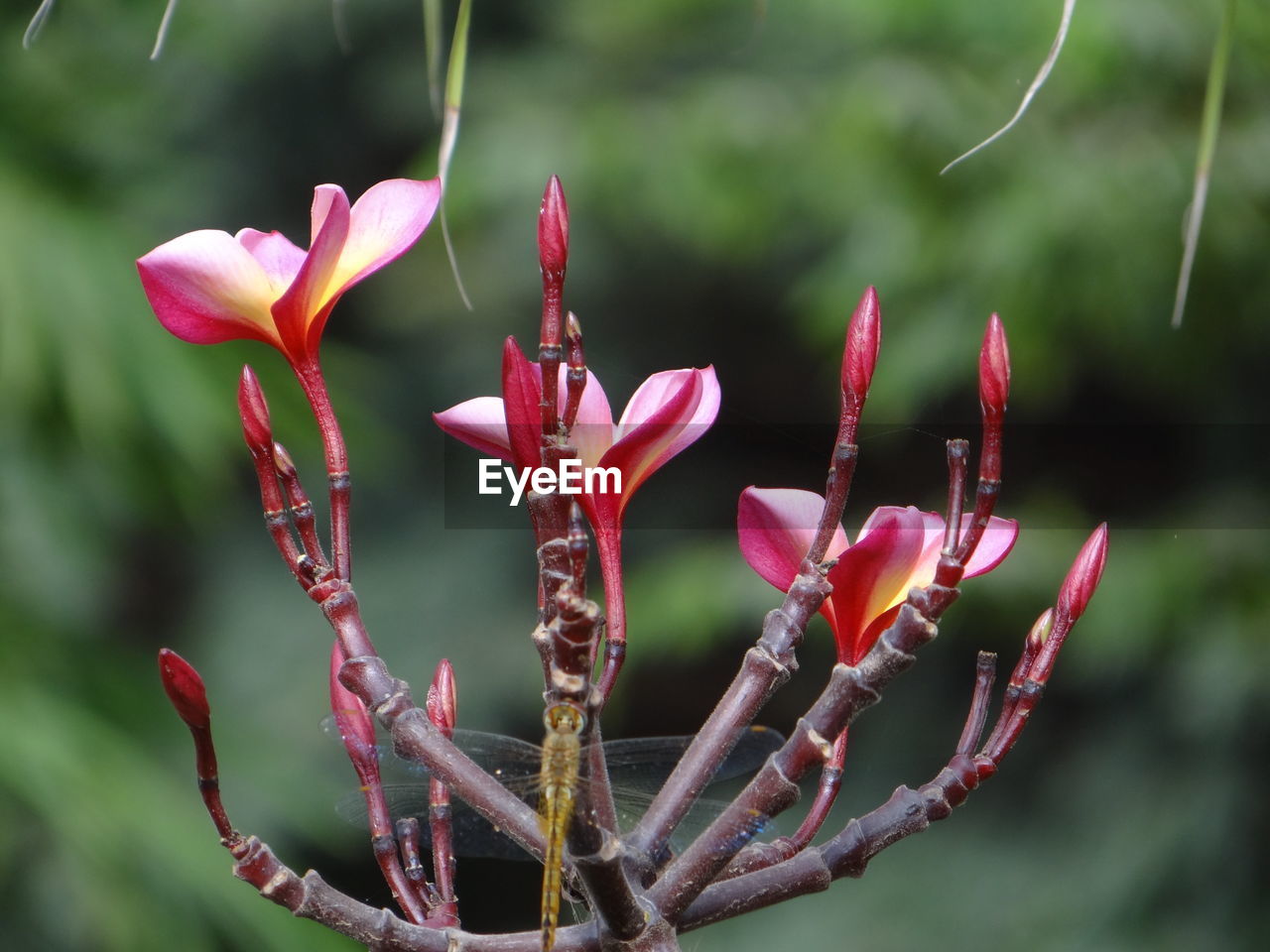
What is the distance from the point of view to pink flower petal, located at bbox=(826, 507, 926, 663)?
0.31 meters

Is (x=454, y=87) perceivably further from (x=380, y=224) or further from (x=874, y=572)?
(x=874, y=572)

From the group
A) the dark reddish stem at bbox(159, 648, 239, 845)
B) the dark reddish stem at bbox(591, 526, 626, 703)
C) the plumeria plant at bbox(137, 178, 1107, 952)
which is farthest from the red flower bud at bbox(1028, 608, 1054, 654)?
the dark reddish stem at bbox(159, 648, 239, 845)

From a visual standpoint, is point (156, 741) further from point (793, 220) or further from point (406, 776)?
point (406, 776)

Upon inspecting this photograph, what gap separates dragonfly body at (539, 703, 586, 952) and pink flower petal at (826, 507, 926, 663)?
0.31 feet

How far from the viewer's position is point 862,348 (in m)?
0.32

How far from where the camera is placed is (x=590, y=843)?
26cm

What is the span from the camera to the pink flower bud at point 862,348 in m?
0.32

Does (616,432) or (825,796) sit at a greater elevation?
(616,432)

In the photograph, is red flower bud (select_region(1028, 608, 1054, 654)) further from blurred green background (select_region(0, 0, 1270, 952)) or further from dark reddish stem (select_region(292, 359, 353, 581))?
blurred green background (select_region(0, 0, 1270, 952))

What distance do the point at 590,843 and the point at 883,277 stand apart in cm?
141

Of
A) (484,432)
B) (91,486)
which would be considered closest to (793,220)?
(91,486)

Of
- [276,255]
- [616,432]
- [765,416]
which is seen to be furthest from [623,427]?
[765,416]

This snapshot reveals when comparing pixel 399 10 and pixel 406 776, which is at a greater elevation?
pixel 399 10

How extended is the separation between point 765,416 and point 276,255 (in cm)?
96
